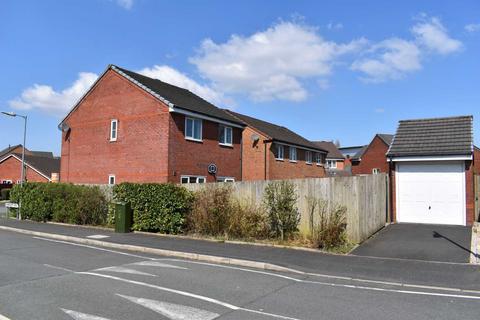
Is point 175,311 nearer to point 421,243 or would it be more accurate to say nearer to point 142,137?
point 421,243

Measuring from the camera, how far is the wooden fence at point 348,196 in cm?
1373

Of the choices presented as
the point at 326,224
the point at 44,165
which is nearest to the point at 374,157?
the point at 44,165

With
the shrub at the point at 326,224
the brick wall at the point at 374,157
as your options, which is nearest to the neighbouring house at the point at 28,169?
the brick wall at the point at 374,157

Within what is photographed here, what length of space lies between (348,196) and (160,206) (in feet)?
24.2

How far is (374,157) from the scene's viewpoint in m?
52.5

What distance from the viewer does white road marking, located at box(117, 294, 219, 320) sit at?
6.20 m

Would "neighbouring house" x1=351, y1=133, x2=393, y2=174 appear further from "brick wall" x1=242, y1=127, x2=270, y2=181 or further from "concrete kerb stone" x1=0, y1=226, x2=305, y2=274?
"concrete kerb stone" x1=0, y1=226, x2=305, y2=274

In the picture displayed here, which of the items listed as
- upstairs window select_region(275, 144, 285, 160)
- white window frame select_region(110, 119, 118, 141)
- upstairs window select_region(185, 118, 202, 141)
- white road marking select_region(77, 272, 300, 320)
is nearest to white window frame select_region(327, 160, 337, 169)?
upstairs window select_region(275, 144, 285, 160)

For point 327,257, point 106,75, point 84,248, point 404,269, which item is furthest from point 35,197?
point 404,269

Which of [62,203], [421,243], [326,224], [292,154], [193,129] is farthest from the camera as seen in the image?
[292,154]

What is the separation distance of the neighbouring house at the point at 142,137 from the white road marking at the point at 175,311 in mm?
15652

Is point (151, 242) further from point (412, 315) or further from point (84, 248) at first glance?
point (412, 315)

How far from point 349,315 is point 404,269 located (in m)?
4.42

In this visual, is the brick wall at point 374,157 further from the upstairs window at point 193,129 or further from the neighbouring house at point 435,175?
the upstairs window at point 193,129
